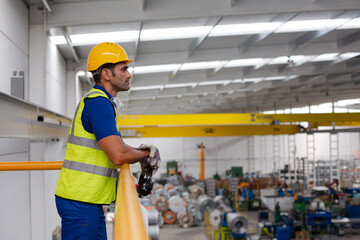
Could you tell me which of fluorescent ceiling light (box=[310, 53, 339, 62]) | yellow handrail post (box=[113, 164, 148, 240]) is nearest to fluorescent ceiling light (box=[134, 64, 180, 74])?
fluorescent ceiling light (box=[310, 53, 339, 62])

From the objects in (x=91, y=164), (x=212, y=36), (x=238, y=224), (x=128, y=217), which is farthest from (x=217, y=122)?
(x=128, y=217)

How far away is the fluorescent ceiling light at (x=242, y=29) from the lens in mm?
8046

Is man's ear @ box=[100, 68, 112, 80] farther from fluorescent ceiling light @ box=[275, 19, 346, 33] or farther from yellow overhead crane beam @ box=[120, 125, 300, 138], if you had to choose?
yellow overhead crane beam @ box=[120, 125, 300, 138]

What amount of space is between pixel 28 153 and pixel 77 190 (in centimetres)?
444

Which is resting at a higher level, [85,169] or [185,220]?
[85,169]

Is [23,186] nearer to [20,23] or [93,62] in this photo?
[20,23]

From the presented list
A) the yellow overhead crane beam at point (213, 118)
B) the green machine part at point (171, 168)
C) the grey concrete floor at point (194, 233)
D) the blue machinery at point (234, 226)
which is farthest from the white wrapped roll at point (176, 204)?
the green machine part at point (171, 168)

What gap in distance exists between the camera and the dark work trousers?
1.85m

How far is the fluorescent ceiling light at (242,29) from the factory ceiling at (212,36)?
22mm

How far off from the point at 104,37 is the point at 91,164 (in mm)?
6625

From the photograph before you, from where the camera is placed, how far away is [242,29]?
27.1 ft

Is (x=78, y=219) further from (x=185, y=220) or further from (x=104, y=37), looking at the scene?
(x=185, y=220)

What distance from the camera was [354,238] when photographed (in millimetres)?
16359

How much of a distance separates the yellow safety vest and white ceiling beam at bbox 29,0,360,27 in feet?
14.0
